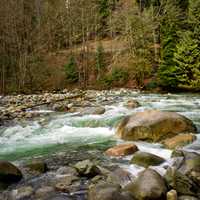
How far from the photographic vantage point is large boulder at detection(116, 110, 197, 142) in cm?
980

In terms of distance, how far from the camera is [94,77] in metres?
30.3

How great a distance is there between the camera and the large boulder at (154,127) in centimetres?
980

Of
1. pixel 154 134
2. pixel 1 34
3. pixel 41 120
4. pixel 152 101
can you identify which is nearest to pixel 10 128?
pixel 41 120

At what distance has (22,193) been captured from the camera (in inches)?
251

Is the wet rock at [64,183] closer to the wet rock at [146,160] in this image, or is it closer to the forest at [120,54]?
the wet rock at [146,160]

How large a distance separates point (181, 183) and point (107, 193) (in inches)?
57.0

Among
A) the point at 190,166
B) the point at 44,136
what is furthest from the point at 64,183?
the point at 44,136

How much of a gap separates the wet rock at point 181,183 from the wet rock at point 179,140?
7.85 feet

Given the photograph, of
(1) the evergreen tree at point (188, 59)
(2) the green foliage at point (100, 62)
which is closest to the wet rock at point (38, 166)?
(1) the evergreen tree at point (188, 59)

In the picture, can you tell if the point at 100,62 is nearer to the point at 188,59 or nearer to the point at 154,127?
the point at 188,59

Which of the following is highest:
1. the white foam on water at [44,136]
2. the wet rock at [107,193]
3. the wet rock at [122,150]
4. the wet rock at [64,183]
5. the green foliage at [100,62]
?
the green foliage at [100,62]

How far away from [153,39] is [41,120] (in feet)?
55.0

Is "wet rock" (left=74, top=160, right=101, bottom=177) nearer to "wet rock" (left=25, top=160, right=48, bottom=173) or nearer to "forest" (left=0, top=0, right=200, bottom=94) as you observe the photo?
"wet rock" (left=25, top=160, right=48, bottom=173)

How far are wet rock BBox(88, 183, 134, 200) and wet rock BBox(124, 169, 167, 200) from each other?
20cm
